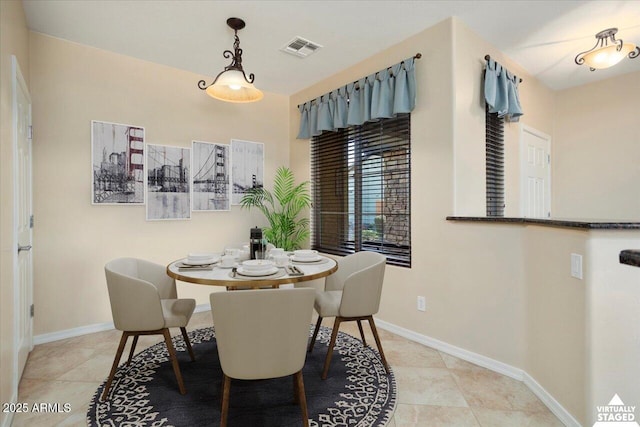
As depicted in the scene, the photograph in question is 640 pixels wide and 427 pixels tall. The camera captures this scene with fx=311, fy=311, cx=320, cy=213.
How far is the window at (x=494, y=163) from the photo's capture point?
119 inches

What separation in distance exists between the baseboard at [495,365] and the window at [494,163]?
1.32 meters

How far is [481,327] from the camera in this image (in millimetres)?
2369

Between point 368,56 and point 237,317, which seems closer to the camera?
point 237,317

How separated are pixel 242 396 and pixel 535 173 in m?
3.88

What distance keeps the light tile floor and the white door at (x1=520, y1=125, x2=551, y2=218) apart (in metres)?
2.08

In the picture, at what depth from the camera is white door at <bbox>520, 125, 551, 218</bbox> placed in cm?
348

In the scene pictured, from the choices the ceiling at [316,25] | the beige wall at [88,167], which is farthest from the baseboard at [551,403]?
the beige wall at [88,167]

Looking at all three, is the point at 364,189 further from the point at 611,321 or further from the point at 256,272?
the point at 611,321

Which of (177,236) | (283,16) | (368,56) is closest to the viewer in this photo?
(283,16)

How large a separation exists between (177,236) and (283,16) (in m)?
2.45

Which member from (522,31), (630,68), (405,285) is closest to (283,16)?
(522,31)

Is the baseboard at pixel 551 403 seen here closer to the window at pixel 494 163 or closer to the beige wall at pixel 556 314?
the beige wall at pixel 556 314

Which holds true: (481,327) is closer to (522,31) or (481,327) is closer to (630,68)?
(522,31)

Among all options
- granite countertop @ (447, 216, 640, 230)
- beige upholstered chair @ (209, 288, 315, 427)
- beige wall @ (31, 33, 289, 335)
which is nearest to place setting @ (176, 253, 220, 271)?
beige upholstered chair @ (209, 288, 315, 427)
